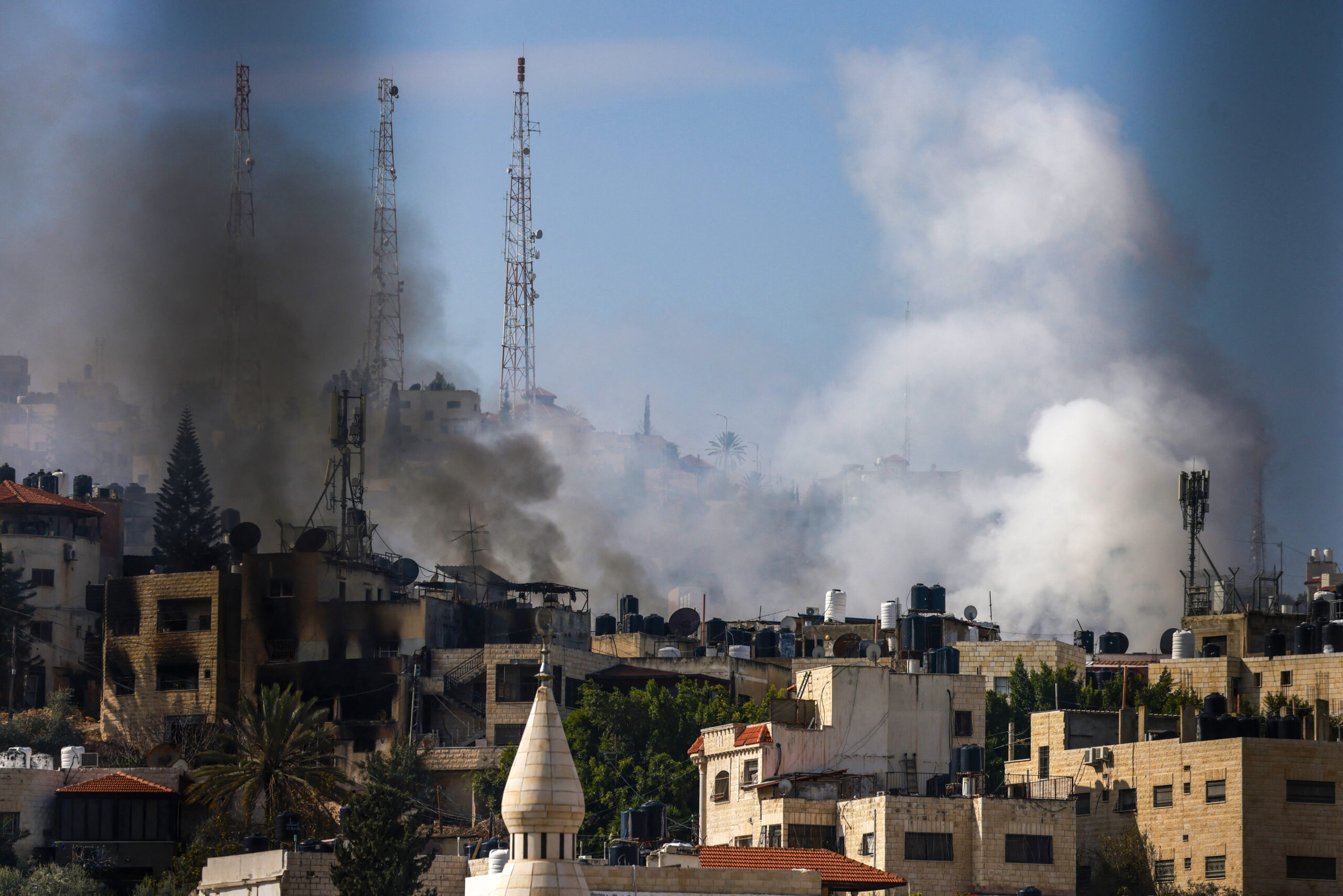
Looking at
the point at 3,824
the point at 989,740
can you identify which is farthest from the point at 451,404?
the point at 3,824

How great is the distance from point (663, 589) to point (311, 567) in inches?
2654

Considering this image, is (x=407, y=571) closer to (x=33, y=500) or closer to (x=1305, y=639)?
(x=33, y=500)

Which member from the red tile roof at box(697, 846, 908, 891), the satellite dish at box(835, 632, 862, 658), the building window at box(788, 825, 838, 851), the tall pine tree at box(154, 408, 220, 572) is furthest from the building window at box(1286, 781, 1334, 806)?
the tall pine tree at box(154, 408, 220, 572)

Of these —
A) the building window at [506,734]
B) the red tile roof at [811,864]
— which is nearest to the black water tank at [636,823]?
the red tile roof at [811,864]

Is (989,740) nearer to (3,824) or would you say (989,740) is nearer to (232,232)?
(3,824)

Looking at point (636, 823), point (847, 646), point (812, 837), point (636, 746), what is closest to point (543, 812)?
Result: point (636, 823)

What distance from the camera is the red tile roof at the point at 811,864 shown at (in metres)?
62.1

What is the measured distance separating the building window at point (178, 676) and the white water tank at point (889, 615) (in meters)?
29.8

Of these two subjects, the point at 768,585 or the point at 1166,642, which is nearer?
the point at 1166,642

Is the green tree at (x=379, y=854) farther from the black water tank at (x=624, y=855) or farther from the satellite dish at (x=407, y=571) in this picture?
the satellite dish at (x=407, y=571)

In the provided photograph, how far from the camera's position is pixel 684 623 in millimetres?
120125

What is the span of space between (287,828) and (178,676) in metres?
34.8

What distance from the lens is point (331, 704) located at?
329 ft

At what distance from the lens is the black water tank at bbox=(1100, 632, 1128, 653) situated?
112875 millimetres
